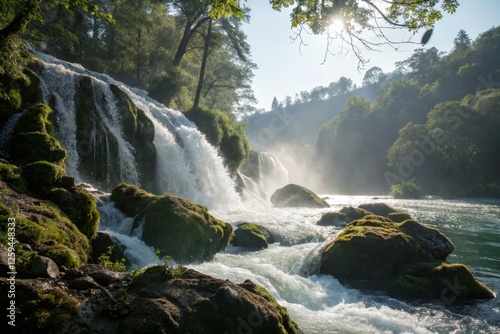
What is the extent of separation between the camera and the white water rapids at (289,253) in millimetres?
7039

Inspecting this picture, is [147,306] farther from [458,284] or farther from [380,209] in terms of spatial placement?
[380,209]

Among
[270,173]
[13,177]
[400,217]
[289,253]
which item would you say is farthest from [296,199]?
[13,177]

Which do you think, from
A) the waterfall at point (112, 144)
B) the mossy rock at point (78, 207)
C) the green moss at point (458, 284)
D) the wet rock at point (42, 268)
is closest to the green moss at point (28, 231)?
the wet rock at point (42, 268)

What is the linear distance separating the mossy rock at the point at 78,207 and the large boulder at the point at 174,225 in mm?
2115

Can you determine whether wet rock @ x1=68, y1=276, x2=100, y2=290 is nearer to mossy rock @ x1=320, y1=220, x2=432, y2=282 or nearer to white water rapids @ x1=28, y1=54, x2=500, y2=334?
white water rapids @ x1=28, y1=54, x2=500, y2=334

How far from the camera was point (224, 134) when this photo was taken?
3127 centimetres

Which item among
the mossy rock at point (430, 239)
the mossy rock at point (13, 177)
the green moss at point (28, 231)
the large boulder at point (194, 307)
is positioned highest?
the mossy rock at point (13, 177)

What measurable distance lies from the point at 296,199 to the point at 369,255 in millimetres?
21021

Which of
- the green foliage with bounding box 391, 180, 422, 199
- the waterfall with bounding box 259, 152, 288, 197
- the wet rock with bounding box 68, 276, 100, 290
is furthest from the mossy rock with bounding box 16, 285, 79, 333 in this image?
the green foliage with bounding box 391, 180, 422, 199

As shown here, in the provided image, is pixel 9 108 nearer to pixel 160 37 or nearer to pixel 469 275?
pixel 469 275

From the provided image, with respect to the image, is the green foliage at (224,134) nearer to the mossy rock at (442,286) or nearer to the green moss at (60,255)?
the mossy rock at (442,286)

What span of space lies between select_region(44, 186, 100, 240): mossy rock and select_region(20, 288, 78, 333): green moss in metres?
4.10

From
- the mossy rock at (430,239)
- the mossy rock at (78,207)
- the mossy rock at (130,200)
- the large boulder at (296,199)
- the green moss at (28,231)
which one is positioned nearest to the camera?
the green moss at (28,231)

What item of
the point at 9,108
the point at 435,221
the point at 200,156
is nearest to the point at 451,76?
the point at 435,221
